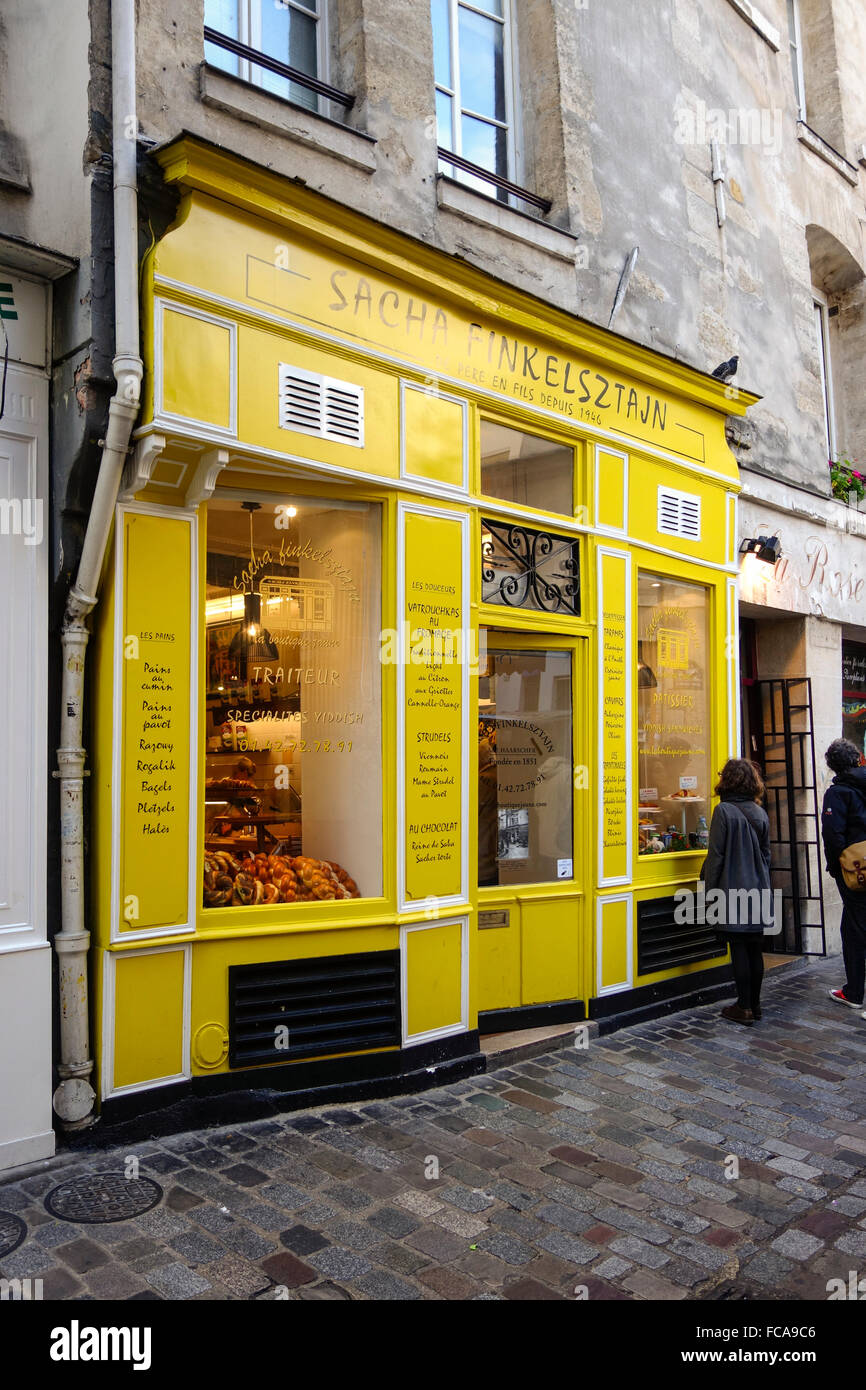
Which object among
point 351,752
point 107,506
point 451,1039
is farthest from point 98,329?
point 451,1039

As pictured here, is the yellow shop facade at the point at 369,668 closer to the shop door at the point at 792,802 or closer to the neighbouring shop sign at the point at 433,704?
the neighbouring shop sign at the point at 433,704

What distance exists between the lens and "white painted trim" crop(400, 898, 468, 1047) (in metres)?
5.42

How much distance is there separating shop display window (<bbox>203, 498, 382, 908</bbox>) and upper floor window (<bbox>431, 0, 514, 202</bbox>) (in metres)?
2.93

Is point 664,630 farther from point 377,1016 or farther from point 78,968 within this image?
point 78,968

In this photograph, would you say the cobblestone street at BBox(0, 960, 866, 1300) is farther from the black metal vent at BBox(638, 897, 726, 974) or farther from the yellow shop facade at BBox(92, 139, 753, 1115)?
the black metal vent at BBox(638, 897, 726, 974)

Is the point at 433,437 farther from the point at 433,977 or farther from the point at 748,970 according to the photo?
the point at 748,970

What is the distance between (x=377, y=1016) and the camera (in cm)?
531

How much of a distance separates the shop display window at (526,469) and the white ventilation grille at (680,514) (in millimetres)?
1058

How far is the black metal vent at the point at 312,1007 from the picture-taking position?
4.91 m

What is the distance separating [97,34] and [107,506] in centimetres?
214

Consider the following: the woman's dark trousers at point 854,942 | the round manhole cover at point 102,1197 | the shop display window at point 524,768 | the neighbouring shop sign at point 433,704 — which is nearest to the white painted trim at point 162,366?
the neighbouring shop sign at point 433,704

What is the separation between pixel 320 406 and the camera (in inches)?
203

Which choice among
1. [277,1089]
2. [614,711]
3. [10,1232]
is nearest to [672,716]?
[614,711]
